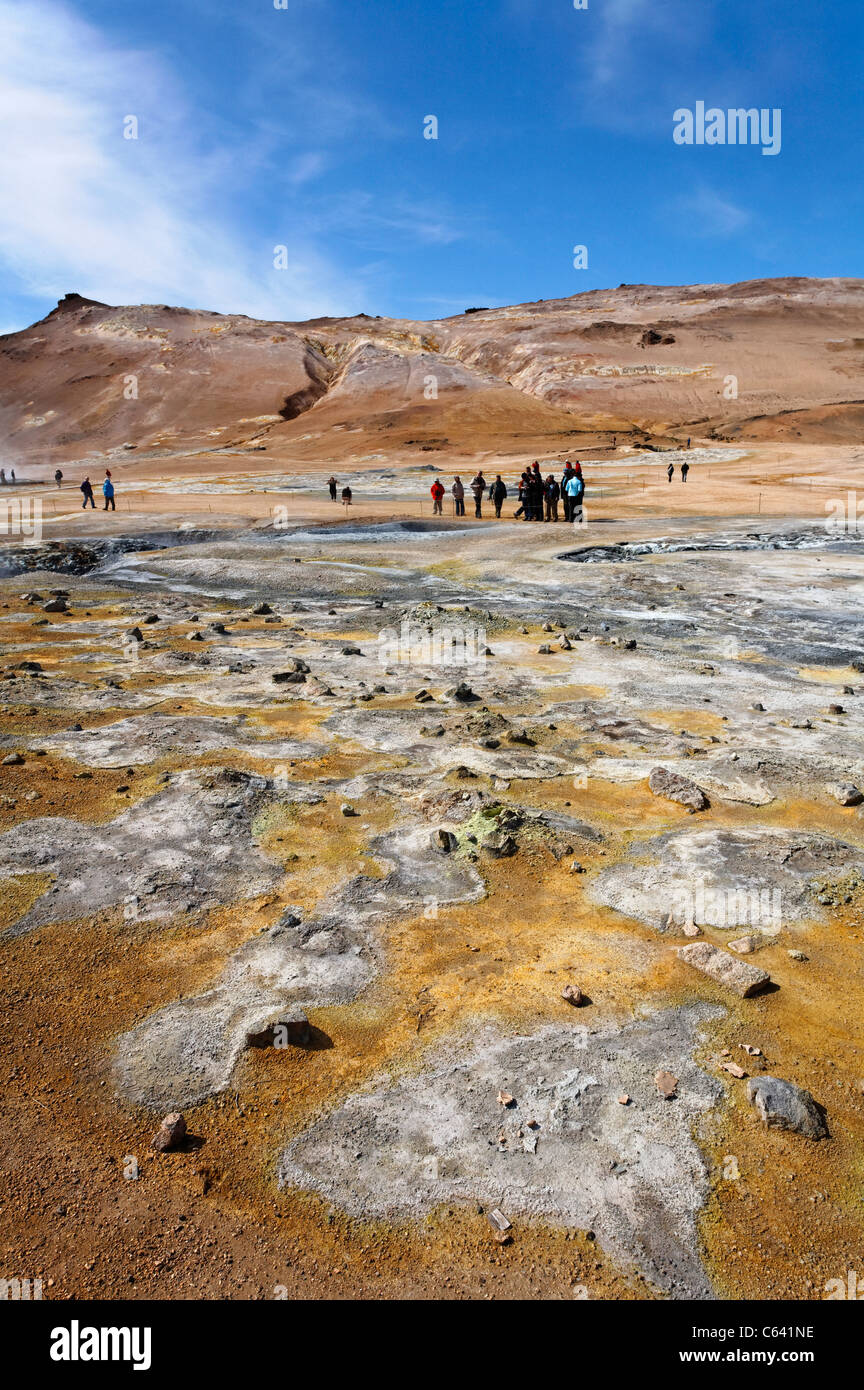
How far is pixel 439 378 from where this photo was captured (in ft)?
261

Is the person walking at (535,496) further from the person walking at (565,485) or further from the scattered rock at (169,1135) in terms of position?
the scattered rock at (169,1135)

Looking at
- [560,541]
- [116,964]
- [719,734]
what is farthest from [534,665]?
[560,541]

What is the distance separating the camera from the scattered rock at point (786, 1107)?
3.27 metres

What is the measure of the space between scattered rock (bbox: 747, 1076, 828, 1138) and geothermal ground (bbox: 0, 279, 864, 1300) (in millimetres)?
12

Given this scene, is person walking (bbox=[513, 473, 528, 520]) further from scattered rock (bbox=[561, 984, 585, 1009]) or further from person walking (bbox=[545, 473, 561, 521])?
scattered rock (bbox=[561, 984, 585, 1009])

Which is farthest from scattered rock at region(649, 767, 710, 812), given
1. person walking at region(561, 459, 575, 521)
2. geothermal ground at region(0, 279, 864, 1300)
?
person walking at region(561, 459, 575, 521)

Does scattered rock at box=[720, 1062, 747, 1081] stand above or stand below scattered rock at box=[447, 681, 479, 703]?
below

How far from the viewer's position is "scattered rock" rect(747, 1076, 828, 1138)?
10.7 ft

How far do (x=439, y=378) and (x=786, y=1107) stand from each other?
272ft

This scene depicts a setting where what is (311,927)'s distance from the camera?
463 cm

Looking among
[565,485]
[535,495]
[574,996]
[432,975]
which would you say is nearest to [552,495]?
[535,495]

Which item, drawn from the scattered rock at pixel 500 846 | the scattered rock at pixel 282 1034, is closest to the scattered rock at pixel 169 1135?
the scattered rock at pixel 282 1034

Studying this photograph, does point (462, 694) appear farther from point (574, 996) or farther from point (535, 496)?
point (535, 496)
